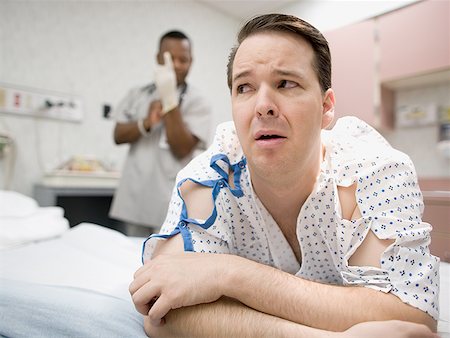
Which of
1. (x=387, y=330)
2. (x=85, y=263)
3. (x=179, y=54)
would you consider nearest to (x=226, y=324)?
(x=387, y=330)

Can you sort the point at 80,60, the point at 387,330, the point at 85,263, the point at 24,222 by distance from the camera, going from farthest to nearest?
the point at 80,60 < the point at 24,222 < the point at 85,263 < the point at 387,330

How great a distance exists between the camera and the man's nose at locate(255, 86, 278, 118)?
0.61 meters

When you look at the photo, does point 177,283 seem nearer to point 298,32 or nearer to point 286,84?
point 286,84

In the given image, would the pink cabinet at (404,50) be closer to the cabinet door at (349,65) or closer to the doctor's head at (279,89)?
the cabinet door at (349,65)

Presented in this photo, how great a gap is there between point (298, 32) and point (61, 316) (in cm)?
65

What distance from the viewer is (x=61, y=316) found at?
2.04ft

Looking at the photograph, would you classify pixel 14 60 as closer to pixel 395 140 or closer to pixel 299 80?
pixel 299 80

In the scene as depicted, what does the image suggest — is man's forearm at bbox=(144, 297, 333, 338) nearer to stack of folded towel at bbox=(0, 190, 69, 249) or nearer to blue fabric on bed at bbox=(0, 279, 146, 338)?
blue fabric on bed at bbox=(0, 279, 146, 338)

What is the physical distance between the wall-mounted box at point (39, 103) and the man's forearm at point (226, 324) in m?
2.05

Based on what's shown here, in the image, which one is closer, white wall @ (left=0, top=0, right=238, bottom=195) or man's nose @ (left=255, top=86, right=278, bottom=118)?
man's nose @ (left=255, top=86, right=278, bottom=118)

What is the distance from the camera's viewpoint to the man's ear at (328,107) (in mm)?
711

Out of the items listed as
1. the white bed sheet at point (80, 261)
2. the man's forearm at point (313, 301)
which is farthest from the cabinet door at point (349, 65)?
the white bed sheet at point (80, 261)

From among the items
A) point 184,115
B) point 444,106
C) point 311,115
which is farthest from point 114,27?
point 311,115

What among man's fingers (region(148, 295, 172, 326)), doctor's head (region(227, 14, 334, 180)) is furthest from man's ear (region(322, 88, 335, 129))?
man's fingers (region(148, 295, 172, 326))
